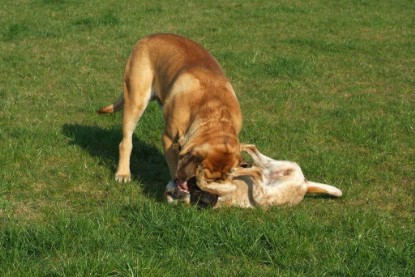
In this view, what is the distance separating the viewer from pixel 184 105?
221 inches

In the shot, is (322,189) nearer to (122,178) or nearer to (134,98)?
(122,178)

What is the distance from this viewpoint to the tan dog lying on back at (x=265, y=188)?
5238 millimetres

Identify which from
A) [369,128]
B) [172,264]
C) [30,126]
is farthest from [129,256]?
[369,128]

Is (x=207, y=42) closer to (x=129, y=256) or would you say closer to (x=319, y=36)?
(x=319, y=36)

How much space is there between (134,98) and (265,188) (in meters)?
1.80

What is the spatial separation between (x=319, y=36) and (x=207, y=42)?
8.18 feet

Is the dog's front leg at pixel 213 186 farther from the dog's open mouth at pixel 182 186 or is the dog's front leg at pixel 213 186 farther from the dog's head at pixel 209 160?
the dog's open mouth at pixel 182 186

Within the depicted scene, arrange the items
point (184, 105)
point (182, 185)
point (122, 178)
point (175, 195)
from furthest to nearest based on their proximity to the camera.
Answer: point (122, 178) < point (184, 105) < point (175, 195) < point (182, 185)

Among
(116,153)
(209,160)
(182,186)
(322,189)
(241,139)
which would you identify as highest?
(209,160)

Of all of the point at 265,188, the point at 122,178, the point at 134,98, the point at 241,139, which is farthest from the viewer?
the point at 241,139

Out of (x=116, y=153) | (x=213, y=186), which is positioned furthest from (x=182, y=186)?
(x=116, y=153)

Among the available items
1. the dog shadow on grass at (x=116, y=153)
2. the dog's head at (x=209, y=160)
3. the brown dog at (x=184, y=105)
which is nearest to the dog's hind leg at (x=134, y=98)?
the brown dog at (x=184, y=105)

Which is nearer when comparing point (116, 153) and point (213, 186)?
point (213, 186)

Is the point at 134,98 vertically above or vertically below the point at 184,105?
below
